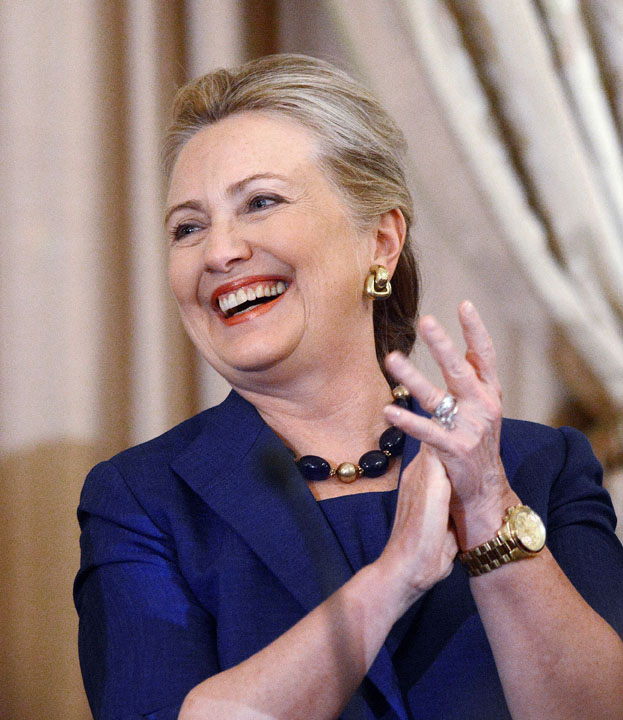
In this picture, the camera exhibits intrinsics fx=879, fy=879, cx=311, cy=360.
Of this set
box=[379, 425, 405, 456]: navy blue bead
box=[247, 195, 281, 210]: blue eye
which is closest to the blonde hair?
box=[247, 195, 281, 210]: blue eye

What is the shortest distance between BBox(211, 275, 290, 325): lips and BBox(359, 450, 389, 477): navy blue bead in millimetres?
269

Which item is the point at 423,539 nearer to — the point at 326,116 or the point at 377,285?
the point at 377,285

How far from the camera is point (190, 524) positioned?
49.2 inches

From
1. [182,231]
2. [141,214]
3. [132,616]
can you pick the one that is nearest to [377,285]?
[182,231]

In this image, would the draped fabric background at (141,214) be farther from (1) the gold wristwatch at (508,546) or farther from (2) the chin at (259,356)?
(1) the gold wristwatch at (508,546)

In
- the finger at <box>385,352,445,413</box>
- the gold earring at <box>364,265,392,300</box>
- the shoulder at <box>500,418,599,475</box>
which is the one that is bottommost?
the shoulder at <box>500,418,599,475</box>

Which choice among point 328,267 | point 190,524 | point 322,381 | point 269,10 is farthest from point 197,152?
point 269,10

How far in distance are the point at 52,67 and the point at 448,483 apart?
1.33m

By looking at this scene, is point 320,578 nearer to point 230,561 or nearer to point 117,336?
point 230,561

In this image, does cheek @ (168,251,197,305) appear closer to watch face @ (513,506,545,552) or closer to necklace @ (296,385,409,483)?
necklace @ (296,385,409,483)

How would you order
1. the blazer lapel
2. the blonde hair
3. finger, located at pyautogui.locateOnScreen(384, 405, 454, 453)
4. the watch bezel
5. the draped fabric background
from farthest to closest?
the draped fabric background < the blonde hair < the blazer lapel < the watch bezel < finger, located at pyautogui.locateOnScreen(384, 405, 454, 453)

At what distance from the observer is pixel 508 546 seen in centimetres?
107

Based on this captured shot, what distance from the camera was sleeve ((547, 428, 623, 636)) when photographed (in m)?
1.20

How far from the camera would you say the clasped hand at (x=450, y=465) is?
996 mm
